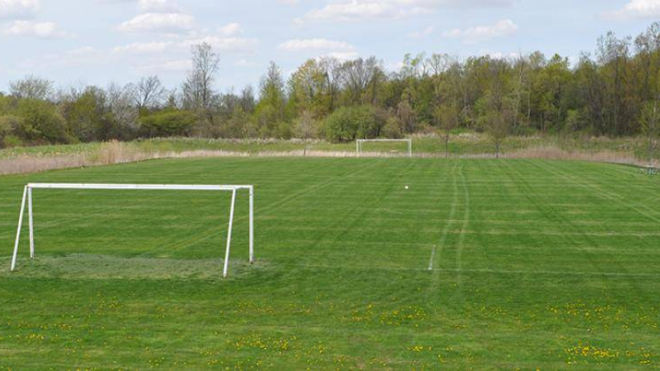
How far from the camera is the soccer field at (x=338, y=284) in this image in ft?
25.9

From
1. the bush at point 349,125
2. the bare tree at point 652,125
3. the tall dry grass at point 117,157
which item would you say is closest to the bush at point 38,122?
the tall dry grass at point 117,157

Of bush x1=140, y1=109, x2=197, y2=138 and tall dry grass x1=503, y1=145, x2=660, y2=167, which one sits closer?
tall dry grass x1=503, y1=145, x2=660, y2=167

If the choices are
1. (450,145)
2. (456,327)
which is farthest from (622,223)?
(450,145)

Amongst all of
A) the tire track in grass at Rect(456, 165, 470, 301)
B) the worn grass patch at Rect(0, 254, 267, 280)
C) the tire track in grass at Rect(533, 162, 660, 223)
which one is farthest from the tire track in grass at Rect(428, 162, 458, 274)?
the tire track in grass at Rect(533, 162, 660, 223)

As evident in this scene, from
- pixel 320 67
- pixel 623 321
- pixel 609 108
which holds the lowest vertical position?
pixel 623 321

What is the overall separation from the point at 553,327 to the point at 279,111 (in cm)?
8145

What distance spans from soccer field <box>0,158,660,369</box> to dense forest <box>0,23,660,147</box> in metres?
38.3

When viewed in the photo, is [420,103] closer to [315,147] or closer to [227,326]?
[315,147]

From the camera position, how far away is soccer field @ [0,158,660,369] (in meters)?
7.90

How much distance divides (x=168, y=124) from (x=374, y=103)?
84.4 ft

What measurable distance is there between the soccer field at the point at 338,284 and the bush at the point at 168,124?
57211 mm

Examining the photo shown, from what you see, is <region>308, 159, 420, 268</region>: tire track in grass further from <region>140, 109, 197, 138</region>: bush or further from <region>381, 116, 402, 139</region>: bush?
<region>140, 109, 197, 138</region>: bush

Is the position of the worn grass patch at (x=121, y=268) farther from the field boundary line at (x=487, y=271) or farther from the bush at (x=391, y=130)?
the bush at (x=391, y=130)

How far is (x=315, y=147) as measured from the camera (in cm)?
6638
